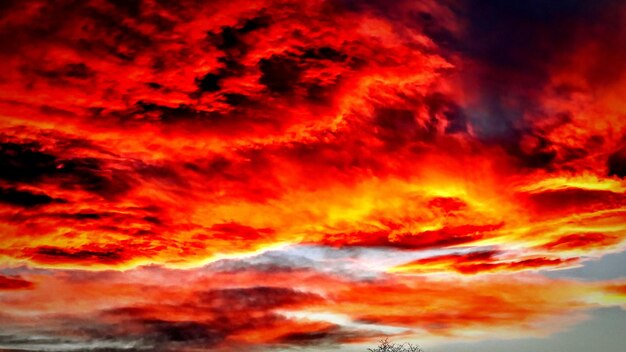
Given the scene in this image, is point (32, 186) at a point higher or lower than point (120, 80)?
lower

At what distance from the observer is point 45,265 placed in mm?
21750

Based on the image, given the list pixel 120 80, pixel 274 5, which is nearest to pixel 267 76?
pixel 274 5

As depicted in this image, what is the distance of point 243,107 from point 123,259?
33.7 ft

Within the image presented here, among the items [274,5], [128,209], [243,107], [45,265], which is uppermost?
[274,5]

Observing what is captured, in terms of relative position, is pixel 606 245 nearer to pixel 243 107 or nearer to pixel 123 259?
pixel 243 107

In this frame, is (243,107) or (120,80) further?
(243,107)

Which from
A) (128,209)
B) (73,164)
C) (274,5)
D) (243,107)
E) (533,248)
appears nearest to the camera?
(274,5)

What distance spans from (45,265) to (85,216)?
13.7 feet

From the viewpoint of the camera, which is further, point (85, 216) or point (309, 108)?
point (85, 216)

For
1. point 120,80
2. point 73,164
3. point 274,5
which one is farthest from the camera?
point 73,164

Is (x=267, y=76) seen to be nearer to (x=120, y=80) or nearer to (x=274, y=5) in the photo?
(x=274, y=5)

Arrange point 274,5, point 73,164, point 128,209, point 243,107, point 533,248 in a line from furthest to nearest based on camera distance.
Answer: point 533,248
point 128,209
point 73,164
point 243,107
point 274,5

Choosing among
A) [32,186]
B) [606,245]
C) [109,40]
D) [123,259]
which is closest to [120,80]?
[109,40]

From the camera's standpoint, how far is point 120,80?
13.8 metres
